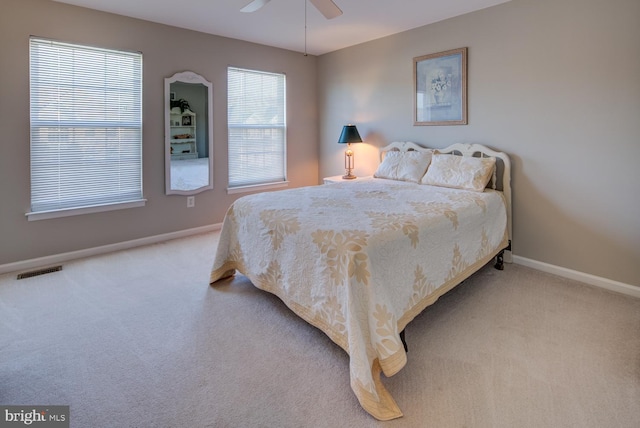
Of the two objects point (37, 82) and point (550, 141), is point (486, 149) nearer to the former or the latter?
point (550, 141)

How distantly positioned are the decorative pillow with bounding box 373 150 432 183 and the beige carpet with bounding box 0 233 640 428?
1.26m

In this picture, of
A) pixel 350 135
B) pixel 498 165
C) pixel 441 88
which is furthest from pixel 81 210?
pixel 498 165

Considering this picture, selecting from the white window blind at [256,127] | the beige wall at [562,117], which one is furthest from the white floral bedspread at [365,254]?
the white window blind at [256,127]

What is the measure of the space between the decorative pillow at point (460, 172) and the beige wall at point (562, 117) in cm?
33

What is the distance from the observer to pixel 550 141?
9.99ft

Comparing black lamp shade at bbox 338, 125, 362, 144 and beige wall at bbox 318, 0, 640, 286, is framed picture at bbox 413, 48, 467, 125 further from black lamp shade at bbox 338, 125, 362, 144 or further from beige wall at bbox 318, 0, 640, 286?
black lamp shade at bbox 338, 125, 362, 144

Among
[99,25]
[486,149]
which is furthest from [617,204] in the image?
[99,25]

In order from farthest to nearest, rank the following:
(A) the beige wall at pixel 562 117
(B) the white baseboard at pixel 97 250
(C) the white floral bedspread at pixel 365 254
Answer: (B) the white baseboard at pixel 97 250, (A) the beige wall at pixel 562 117, (C) the white floral bedspread at pixel 365 254

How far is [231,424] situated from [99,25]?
3.81m

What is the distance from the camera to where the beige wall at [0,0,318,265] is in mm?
3080

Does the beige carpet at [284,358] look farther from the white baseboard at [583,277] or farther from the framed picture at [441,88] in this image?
the framed picture at [441,88]

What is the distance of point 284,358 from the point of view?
1953mm

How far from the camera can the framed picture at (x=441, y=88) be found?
11.7 feet

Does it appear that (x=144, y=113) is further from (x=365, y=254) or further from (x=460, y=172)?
(x=460, y=172)
